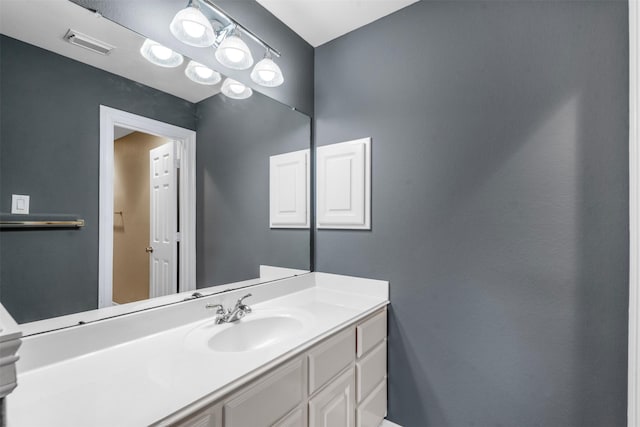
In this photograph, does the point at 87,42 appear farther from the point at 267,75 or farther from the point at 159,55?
the point at 267,75

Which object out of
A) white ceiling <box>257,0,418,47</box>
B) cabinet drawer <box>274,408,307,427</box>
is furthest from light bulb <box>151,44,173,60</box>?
cabinet drawer <box>274,408,307,427</box>

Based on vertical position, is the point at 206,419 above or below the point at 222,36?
below

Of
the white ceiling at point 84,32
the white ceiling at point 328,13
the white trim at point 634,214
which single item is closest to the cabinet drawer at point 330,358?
the white trim at point 634,214

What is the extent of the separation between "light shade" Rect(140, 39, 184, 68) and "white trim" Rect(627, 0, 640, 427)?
1769mm

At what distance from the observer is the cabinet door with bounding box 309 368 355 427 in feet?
3.88

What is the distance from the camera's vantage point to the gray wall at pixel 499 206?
3.97 feet

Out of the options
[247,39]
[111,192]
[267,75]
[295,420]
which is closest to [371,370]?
[295,420]

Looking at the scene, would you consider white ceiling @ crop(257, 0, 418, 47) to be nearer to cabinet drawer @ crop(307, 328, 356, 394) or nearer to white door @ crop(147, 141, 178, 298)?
white door @ crop(147, 141, 178, 298)

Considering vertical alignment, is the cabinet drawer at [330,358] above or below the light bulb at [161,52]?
below

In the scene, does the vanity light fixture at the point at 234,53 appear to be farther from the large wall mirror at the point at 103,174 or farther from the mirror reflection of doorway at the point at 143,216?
the mirror reflection of doorway at the point at 143,216

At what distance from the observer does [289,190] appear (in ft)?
6.31

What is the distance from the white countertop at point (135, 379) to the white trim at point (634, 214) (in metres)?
1.08

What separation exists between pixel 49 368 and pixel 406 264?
1.56m

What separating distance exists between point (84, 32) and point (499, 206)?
1.86m
